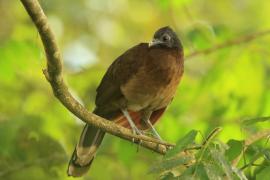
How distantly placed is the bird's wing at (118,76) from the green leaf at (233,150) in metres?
1.53

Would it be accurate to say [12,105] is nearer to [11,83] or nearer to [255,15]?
[11,83]

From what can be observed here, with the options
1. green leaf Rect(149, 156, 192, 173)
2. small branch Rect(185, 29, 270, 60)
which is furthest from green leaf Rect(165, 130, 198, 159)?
small branch Rect(185, 29, 270, 60)

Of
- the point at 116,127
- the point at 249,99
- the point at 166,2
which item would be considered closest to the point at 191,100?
the point at 249,99

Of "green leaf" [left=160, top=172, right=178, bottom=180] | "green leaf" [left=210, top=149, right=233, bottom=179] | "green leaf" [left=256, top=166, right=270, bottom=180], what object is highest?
"green leaf" [left=210, top=149, right=233, bottom=179]

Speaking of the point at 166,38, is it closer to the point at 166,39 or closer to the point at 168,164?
the point at 166,39

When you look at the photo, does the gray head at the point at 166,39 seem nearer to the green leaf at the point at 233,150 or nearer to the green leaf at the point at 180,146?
the green leaf at the point at 233,150

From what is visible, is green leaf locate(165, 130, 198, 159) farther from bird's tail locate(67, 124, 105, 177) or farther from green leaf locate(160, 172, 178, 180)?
bird's tail locate(67, 124, 105, 177)

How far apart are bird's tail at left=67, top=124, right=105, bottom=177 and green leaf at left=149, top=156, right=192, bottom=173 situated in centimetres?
191

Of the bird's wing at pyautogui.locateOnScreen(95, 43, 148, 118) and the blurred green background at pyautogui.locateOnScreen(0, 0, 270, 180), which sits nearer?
the bird's wing at pyautogui.locateOnScreen(95, 43, 148, 118)

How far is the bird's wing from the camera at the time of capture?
15.8ft

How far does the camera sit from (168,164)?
10.3 ft

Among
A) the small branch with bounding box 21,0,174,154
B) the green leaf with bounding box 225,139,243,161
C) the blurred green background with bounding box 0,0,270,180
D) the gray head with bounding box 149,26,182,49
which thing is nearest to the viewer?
the small branch with bounding box 21,0,174,154

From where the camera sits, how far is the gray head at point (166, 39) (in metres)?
4.93

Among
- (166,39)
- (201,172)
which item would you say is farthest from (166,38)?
(201,172)
